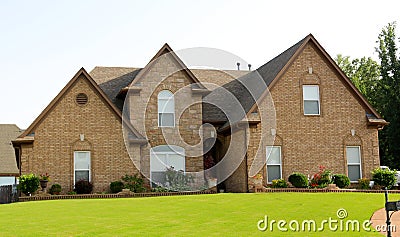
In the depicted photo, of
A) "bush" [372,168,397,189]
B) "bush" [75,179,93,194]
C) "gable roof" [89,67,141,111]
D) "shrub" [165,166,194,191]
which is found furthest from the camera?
"gable roof" [89,67,141,111]

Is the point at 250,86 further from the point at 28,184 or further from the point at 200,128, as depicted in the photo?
the point at 28,184

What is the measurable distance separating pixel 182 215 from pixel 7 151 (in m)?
31.7

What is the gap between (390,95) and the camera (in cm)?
4759

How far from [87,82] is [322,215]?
16.7 metres

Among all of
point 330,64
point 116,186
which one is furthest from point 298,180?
point 116,186

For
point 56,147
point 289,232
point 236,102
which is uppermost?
point 236,102

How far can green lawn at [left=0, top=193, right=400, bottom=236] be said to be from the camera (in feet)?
47.0

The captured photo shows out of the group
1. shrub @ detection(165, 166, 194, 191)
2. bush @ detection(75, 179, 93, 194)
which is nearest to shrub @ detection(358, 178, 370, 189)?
shrub @ detection(165, 166, 194, 191)

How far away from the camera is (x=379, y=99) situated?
49.6 meters

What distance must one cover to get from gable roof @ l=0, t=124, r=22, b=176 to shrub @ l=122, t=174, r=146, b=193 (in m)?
16.7

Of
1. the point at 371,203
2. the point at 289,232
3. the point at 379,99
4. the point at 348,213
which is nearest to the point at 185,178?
the point at 371,203

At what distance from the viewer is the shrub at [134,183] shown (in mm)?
29047

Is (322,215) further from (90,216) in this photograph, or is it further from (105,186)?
(105,186)

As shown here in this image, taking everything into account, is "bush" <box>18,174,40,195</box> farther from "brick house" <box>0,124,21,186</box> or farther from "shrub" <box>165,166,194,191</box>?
"brick house" <box>0,124,21,186</box>
